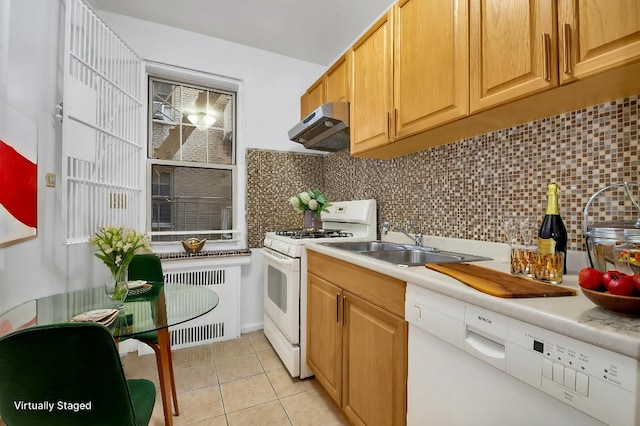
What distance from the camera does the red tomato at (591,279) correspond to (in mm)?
671

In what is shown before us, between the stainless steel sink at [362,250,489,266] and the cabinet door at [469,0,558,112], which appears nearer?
the cabinet door at [469,0,558,112]

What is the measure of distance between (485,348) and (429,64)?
4.21 feet

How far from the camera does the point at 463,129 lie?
147cm

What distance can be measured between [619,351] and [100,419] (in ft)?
4.09

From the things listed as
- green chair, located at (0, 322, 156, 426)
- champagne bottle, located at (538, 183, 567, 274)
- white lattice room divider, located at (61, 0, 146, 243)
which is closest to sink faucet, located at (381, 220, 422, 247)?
champagne bottle, located at (538, 183, 567, 274)

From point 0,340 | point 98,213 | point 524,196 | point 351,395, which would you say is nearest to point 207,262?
point 98,213

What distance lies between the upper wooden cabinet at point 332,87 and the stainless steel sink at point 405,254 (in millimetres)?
1120

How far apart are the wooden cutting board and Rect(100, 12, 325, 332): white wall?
2147mm

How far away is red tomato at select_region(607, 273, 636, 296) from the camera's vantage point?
2.05 feet

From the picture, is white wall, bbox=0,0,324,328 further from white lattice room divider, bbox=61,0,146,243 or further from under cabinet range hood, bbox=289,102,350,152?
under cabinet range hood, bbox=289,102,350,152

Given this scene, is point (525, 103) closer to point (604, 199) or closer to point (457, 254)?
point (604, 199)

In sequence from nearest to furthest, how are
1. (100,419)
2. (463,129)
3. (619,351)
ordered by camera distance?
(619,351) < (100,419) < (463,129)

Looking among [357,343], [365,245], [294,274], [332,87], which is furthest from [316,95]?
[357,343]

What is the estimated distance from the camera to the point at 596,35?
860mm
